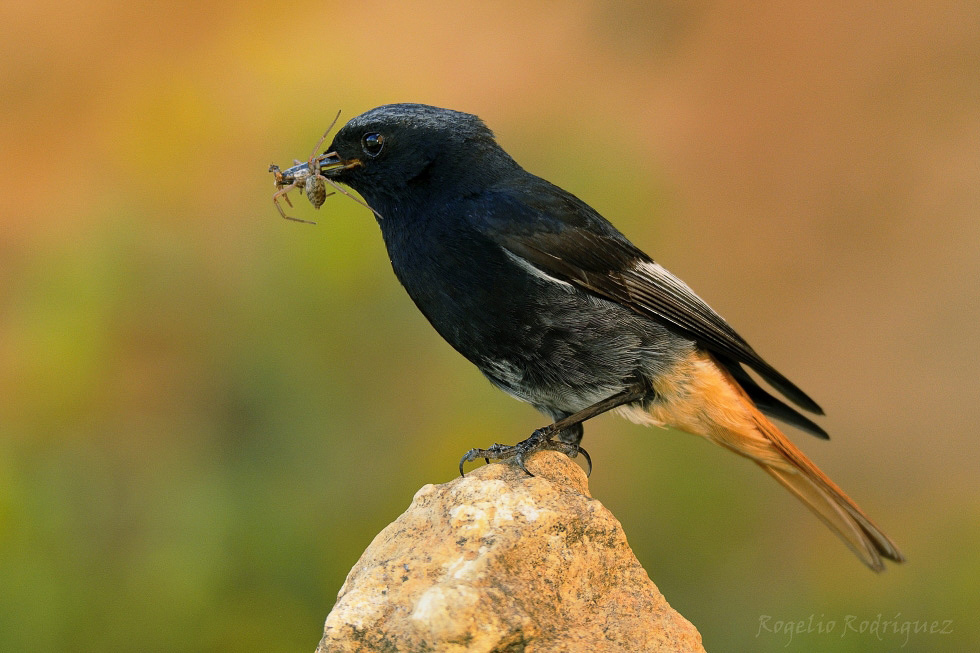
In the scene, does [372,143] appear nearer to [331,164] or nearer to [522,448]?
[331,164]

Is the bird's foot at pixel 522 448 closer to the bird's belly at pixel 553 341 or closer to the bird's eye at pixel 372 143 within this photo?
the bird's belly at pixel 553 341

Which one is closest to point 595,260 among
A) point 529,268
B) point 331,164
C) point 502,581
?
point 529,268

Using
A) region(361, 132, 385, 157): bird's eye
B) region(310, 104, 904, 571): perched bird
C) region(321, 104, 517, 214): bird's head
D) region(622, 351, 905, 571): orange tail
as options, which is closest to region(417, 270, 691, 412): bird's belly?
region(310, 104, 904, 571): perched bird

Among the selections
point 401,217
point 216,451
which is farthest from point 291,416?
point 401,217

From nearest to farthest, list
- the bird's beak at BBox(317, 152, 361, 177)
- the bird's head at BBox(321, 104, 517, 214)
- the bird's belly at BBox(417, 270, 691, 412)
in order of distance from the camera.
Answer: the bird's belly at BBox(417, 270, 691, 412) → the bird's head at BBox(321, 104, 517, 214) → the bird's beak at BBox(317, 152, 361, 177)

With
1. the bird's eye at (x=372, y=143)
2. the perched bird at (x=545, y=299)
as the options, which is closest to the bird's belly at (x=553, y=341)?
the perched bird at (x=545, y=299)

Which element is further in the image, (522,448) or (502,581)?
(522,448)

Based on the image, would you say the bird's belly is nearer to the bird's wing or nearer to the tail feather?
the bird's wing

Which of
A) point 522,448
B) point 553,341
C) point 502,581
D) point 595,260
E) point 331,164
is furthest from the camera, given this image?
point 331,164
